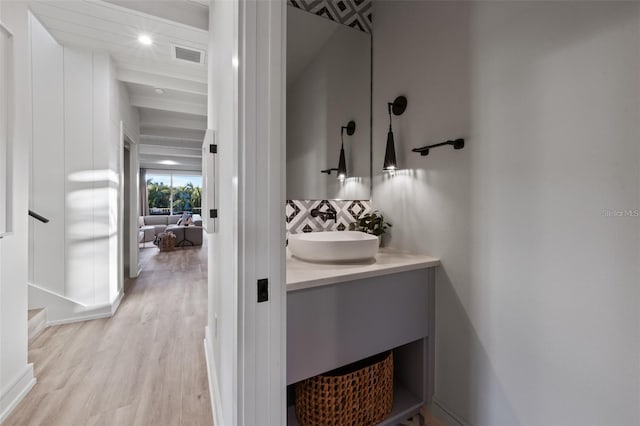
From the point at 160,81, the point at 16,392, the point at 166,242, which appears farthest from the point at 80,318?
the point at 166,242

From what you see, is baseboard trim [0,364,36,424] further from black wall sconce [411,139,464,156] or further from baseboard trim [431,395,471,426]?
black wall sconce [411,139,464,156]

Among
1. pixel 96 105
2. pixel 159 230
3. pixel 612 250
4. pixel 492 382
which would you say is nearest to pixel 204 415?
pixel 492 382

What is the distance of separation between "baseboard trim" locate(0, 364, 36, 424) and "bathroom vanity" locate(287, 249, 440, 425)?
157 centimetres

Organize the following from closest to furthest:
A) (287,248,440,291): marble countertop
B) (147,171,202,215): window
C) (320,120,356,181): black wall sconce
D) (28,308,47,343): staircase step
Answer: (287,248,440,291): marble countertop, (320,120,356,181): black wall sconce, (28,308,47,343): staircase step, (147,171,202,215): window

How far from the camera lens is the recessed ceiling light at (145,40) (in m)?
2.38

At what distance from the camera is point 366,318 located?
4.14 feet

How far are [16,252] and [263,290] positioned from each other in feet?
6.01

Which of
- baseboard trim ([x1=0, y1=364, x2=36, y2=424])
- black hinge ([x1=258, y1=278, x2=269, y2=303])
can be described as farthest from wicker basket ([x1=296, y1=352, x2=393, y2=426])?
baseboard trim ([x1=0, y1=364, x2=36, y2=424])

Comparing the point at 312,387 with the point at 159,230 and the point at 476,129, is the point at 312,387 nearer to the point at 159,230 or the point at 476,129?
the point at 476,129

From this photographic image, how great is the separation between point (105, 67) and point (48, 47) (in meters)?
0.43

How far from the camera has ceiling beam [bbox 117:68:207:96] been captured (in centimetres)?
313

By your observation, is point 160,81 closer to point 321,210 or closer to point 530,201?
point 321,210

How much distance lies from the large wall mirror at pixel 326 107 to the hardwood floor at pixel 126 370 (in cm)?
142

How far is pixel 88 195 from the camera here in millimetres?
2783
